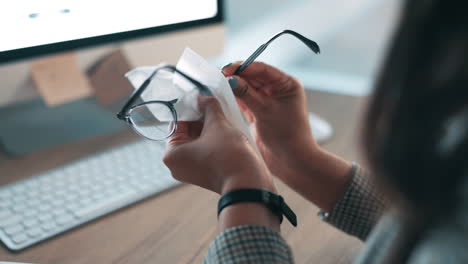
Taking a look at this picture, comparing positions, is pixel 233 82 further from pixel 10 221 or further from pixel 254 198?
pixel 10 221

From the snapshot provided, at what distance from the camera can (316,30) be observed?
3.87 feet

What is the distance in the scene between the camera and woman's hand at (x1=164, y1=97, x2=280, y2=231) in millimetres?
392

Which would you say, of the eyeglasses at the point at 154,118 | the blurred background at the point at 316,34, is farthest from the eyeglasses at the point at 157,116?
the blurred background at the point at 316,34

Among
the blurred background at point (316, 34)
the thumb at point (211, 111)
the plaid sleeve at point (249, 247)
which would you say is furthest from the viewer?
→ the blurred background at point (316, 34)

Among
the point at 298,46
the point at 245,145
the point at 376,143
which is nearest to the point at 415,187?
the point at 376,143

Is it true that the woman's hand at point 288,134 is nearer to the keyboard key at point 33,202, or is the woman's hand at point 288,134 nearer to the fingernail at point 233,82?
the fingernail at point 233,82

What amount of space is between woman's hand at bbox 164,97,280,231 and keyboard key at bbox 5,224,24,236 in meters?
0.17

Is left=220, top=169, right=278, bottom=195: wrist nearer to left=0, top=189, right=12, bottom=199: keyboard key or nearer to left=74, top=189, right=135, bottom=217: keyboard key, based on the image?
left=74, top=189, right=135, bottom=217: keyboard key

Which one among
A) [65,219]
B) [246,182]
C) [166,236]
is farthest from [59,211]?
[246,182]

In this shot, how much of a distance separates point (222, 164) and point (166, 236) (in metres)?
0.11

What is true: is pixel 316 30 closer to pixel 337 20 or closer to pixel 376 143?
pixel 337 20

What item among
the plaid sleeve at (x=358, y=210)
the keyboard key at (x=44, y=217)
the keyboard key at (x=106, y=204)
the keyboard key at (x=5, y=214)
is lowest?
the keyboard key at (x=5, y=214)

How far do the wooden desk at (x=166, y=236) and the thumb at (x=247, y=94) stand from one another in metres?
0.11

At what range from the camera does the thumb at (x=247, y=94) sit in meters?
0.50
